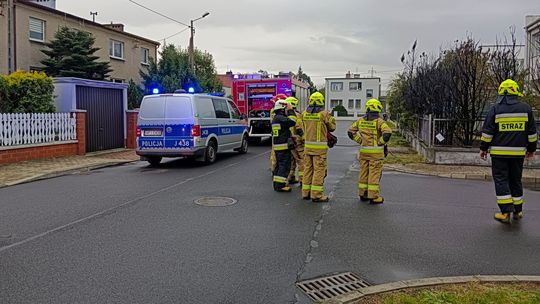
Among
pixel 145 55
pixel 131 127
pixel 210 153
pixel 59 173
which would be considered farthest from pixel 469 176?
pixel 145 55

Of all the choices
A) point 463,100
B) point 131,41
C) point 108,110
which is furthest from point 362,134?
point 131,41

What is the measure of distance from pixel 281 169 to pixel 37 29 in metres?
19.5

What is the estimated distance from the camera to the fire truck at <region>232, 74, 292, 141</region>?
20.8 metres

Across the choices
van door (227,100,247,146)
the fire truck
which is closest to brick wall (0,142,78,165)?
van door (227,100,247,146)

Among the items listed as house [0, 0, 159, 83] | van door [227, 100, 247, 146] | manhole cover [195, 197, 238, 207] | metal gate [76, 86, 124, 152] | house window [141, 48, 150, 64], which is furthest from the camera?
house window [141, 48, 150, 64]

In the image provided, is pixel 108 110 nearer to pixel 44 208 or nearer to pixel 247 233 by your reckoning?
pixel 44 208

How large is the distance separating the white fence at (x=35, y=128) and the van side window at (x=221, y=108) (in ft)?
15.5

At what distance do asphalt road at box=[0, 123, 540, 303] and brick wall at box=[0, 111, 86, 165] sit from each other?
12.8ft

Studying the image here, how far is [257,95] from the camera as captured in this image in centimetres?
2125

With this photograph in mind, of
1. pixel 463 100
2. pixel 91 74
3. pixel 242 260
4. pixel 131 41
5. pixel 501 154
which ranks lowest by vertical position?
pixel 242 260

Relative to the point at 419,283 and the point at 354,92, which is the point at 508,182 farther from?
the point at 354,92

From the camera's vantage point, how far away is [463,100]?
1462 centimetres

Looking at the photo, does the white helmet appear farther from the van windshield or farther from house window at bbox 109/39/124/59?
house window at bbox 109/39/124/59

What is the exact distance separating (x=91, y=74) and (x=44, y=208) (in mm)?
18783
